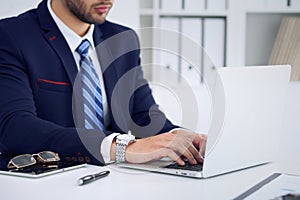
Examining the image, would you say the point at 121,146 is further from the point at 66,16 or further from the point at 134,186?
the point at 66,16

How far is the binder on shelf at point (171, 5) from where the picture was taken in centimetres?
285

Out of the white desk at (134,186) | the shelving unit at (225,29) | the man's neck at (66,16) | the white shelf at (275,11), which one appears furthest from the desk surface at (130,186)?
the white shelf at (275,11)

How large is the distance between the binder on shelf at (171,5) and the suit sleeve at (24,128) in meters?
1.26

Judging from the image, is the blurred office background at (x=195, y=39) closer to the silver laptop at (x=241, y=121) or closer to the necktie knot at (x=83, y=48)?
the necktie knot at (x=83, y=48)

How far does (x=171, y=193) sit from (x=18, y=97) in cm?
74

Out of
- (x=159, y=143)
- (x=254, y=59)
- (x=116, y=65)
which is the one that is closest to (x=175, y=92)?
(x=254, y=59)

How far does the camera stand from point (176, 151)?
1.32 m

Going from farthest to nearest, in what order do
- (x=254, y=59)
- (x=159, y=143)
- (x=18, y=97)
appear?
(x=254, y=59) < (x=18, y=97) < (x=159, y=143)

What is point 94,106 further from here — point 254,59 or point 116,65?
point 254,59

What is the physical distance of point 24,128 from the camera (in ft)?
4.91

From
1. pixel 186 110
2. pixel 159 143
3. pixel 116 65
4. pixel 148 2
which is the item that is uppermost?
pixel 148 2

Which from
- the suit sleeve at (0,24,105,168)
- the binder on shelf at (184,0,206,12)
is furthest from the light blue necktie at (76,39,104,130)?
the binder on shelf at (184,0,206,12)

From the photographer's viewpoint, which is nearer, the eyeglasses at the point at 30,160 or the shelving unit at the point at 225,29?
the eyeglasses at the point at 30,160

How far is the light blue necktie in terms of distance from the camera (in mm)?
1853
